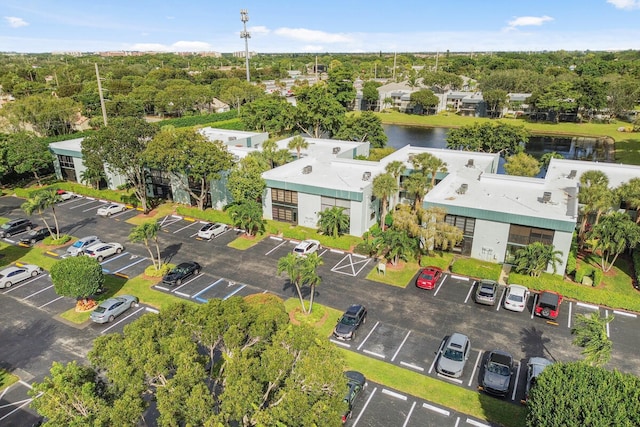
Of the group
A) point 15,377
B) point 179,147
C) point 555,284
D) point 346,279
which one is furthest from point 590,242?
point 15,377

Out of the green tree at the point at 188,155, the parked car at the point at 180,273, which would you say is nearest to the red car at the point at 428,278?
the parked car at the point at 180,273

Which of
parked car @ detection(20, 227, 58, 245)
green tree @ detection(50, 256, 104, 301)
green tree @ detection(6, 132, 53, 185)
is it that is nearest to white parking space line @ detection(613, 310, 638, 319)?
green tree @ detection(50, 256, 104, 301)

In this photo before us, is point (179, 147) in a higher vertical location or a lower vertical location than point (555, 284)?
higher

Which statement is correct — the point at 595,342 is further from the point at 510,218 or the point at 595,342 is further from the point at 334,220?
the point at 334,220

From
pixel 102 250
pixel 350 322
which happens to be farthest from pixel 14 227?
pixel 350 322

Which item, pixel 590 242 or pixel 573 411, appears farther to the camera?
pixel 590 242

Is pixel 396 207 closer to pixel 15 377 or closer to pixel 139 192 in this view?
pixel 139 192

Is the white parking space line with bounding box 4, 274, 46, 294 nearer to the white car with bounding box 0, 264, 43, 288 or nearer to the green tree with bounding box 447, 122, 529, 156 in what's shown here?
the white car with bounding box 0, 264, 43, 288
